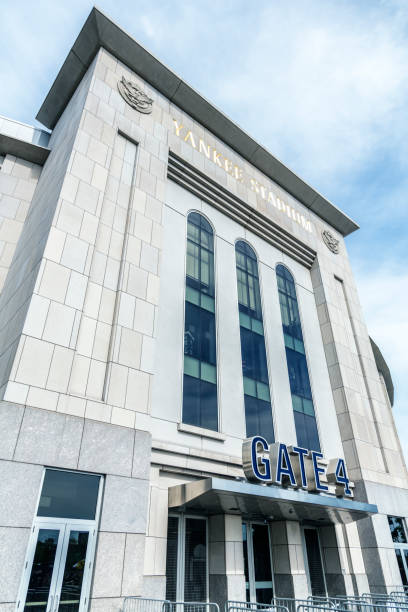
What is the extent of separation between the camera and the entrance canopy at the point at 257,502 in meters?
11.1

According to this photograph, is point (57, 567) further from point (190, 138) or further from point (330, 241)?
point (330, 241)

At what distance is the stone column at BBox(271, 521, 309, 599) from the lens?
1396 centimetres

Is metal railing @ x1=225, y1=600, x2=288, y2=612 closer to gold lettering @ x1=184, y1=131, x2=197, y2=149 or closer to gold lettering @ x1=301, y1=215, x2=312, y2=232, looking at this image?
gold lettering @ x1=184, y1=131, x2=197, y2=149

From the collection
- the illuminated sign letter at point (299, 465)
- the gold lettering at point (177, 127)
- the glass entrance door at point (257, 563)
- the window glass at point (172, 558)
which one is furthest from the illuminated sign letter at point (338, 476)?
the gold lettering at point (177, 127)

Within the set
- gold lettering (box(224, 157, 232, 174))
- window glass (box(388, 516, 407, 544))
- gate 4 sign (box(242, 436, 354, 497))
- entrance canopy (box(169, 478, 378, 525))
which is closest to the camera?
entrance canopy (box(169, 478, 378, 525))

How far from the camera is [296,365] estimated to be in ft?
66.4

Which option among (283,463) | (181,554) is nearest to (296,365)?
(283,463)

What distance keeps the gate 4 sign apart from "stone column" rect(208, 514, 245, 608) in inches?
77.5

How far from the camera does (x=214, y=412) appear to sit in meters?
14.9

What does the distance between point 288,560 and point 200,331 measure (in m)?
8.73

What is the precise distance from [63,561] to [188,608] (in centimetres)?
454

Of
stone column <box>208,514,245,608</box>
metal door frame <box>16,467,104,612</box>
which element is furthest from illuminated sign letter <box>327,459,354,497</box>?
metal door frame <box>16,467,104,612</box>

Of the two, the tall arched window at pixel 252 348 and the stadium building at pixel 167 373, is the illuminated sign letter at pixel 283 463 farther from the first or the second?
the tall arched window at pixel 252 348

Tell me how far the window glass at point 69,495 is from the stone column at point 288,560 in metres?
8.05
